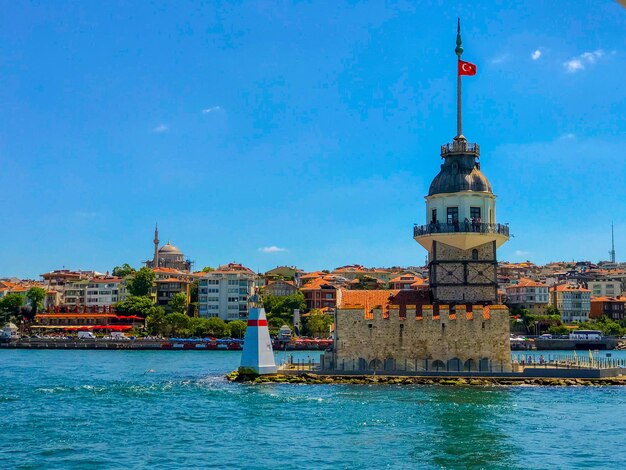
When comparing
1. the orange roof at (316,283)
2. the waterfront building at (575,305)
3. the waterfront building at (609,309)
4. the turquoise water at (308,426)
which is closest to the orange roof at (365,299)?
the turquoise water at (308,426)

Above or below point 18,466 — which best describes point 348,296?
above

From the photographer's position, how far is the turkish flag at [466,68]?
47594 millimetres

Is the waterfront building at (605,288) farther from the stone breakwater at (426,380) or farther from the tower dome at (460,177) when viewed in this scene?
the stone breakwater at (426,380)

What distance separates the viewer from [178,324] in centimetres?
11069

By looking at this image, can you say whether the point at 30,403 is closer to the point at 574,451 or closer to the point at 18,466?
the point at 18,466

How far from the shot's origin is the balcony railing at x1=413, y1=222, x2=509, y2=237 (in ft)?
153

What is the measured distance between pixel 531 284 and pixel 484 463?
4260 inches

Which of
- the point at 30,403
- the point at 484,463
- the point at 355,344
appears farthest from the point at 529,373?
the point at 30,403

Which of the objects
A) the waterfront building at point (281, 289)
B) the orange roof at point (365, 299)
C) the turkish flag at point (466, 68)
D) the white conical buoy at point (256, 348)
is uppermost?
the turkish flag at point (466, 68)

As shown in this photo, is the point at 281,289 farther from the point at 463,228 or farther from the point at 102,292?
the point at 463,228

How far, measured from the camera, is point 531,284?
12975cm

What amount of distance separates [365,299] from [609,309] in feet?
308

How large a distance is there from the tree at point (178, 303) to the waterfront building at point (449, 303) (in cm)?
7360

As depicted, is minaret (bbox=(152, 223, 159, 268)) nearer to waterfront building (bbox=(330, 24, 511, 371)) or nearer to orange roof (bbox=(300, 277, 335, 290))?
orange roof (bbox=(300, 277, 335, 290))
